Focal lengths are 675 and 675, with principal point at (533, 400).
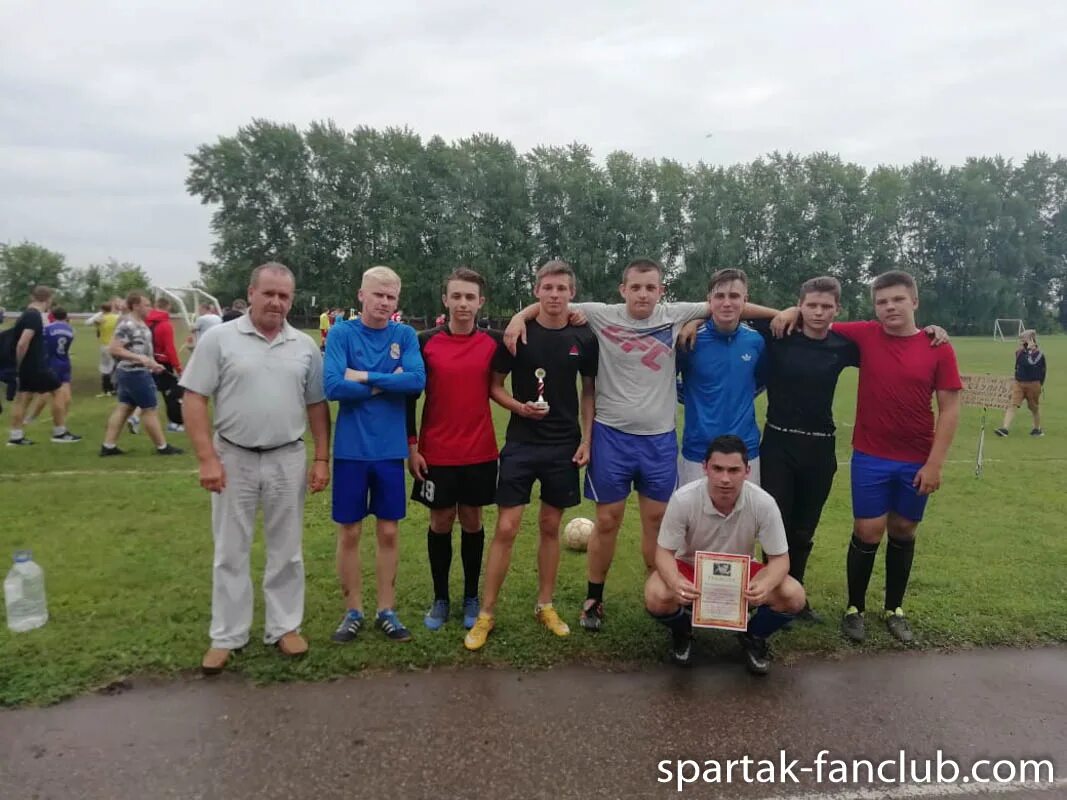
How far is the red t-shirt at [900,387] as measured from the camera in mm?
3945

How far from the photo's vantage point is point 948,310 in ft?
205

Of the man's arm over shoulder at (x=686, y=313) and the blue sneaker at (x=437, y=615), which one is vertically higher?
the man's arm over shoulder at (x=686, y=313)

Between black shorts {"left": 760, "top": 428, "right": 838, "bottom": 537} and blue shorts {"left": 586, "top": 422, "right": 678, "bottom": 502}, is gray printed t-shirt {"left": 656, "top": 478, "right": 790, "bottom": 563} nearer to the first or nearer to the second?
blue shorts {"left": 586, "top": 422, "right": 678, "bottom": 502}

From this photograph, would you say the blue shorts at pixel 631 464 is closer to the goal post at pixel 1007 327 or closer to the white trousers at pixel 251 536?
the white trousers at pixel 251 536

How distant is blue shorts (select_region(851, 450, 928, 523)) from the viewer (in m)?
4.04

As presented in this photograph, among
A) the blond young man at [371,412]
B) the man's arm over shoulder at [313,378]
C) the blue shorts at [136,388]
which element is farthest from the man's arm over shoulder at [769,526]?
the blue shorts at [136,388]

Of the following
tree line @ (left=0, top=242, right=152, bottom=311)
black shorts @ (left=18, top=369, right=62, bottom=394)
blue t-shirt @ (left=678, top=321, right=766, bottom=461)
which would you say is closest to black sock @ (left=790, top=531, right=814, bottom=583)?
blue t-shirt @ (left=678, top=321, right=766, bottom=461)

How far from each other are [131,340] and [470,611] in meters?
6.92

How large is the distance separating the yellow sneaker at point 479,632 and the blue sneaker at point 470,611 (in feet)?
0.25

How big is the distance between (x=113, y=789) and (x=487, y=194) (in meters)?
52.5

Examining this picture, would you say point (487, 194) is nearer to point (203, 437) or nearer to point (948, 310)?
point (948, 310)

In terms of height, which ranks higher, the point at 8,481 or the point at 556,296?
the point at 556,296

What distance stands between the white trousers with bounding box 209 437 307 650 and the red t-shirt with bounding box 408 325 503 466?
0.74 metres

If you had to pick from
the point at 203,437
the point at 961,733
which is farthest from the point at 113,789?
the point at 961,733
